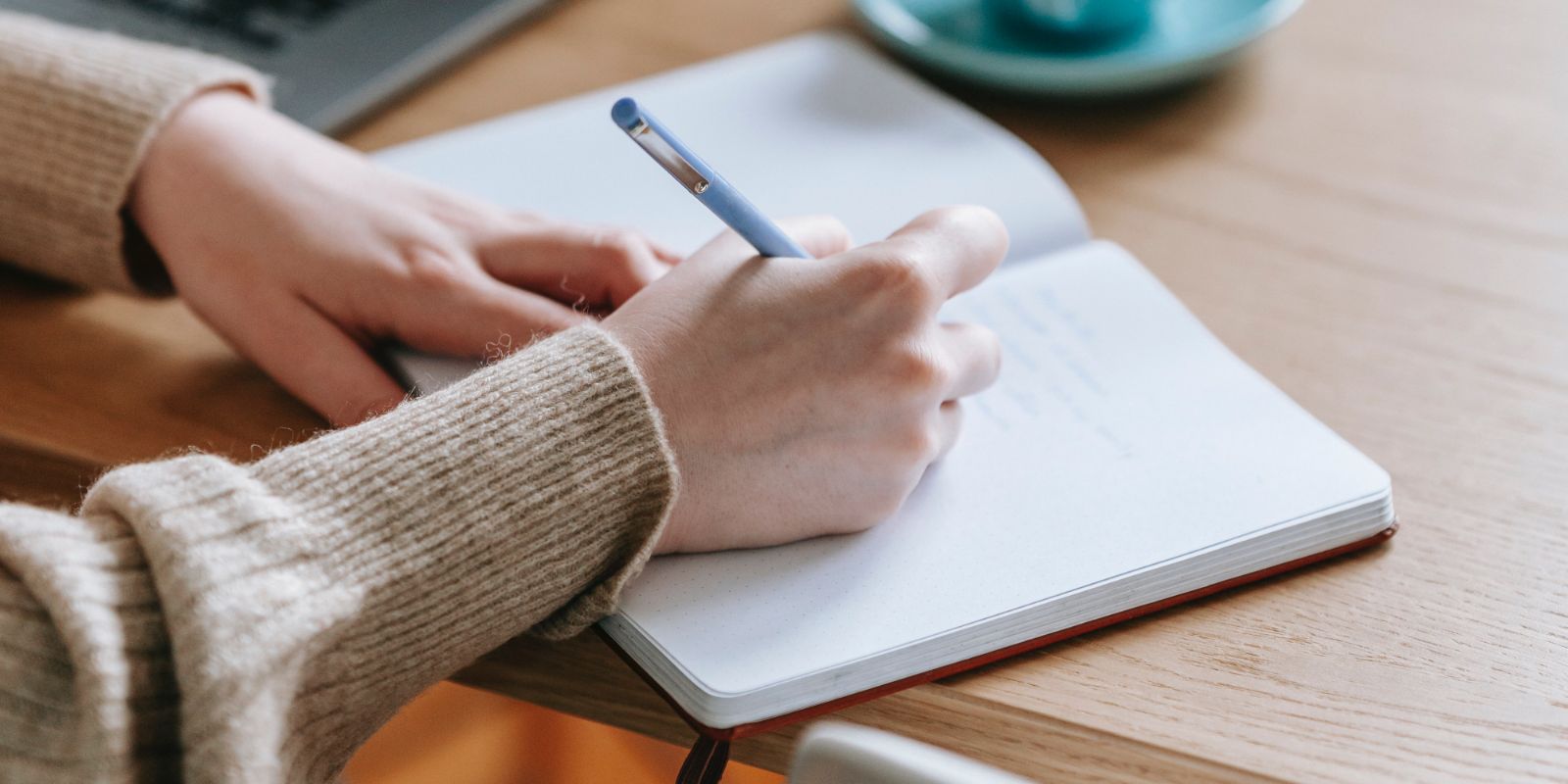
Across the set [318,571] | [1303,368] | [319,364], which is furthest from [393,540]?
[1303,368]

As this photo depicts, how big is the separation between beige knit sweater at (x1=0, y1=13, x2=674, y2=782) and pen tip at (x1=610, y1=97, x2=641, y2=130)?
0.28 ft

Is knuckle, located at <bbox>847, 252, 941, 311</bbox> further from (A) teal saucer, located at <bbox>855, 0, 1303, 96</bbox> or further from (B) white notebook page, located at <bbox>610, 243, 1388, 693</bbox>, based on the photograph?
(A) teal saucer, located at <bbox>855, 0, 1303, 96</bbox>

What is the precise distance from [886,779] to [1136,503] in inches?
9.2

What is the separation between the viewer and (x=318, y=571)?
1.50 ft

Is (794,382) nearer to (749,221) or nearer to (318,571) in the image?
(749,221)

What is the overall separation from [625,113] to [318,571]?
0.65 feet

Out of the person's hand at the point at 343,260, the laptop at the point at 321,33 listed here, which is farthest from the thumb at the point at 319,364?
the laptop at the point at 321,33

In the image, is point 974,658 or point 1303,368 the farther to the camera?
point 1303,368

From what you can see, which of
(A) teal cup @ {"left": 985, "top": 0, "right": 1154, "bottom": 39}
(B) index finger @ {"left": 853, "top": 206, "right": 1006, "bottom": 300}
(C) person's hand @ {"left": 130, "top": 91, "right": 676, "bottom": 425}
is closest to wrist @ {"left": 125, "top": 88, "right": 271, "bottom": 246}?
(C) person's hand @ {"left": 130, "top": 91, "right": 676, "bottom": 425}

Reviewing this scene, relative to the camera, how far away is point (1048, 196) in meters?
0.72

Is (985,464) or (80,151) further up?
(80,151)

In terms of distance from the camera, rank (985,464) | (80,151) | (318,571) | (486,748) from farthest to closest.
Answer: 1. (486,748)
2. (80,151)
3. (985,464)
4. (318,571)

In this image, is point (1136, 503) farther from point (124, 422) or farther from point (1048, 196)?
point (124, 422)

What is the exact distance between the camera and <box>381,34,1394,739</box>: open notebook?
49 centimetres
